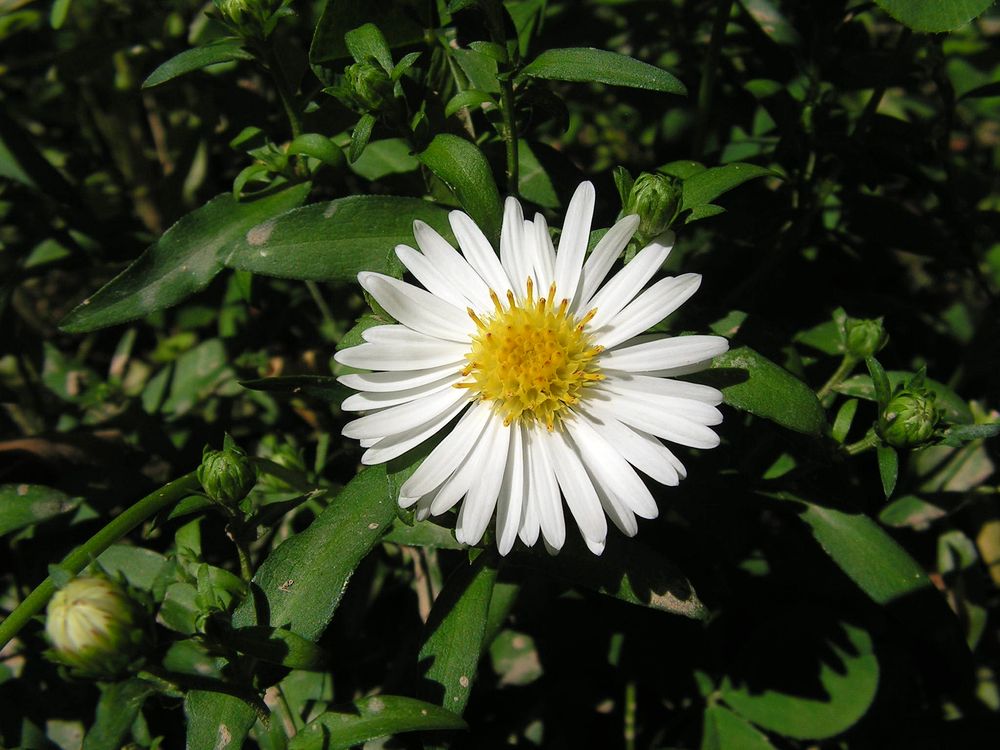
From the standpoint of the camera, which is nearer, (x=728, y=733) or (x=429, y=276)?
(x=429, y=276)

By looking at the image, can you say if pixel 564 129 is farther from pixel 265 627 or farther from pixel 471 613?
pixel 265 627

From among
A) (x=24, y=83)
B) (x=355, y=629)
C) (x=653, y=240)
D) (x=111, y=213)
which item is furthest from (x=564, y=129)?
(x=24, y=83)

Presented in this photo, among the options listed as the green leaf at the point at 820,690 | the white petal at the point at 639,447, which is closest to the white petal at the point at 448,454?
the white petal at the point at 639,447

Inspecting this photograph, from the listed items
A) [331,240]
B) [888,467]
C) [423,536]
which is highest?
[331,240]

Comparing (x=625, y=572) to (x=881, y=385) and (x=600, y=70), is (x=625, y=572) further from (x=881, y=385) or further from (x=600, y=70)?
(x=600, y=70)

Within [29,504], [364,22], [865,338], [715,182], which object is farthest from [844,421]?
[29,504]

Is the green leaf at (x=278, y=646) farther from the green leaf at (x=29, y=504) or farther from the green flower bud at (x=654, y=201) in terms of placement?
the green flower bud at (x=654, y=201)
